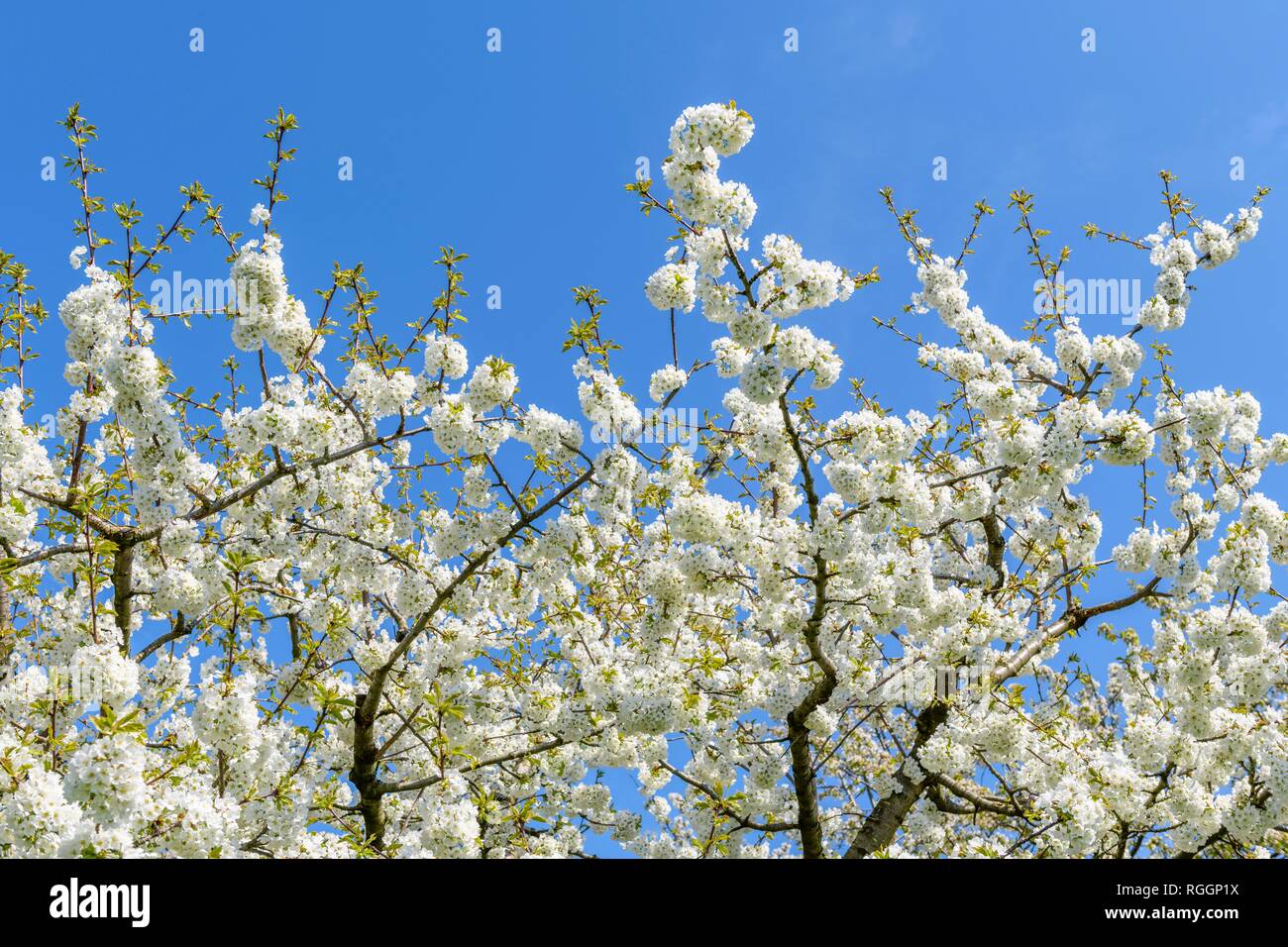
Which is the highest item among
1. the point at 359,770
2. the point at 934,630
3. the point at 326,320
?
the point at 326,320

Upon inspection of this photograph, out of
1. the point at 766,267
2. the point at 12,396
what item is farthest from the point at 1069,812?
the point at 12,396

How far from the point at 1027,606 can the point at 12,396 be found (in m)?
9.60

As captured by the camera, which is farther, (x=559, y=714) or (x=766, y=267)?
(x=559, y=714)

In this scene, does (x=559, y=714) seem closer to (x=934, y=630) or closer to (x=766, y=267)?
(x=934, y=630)

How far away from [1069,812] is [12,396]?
8697mm

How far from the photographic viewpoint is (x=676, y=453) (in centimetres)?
767

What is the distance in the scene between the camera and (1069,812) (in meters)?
7.08

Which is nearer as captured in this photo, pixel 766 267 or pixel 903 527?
pixel 766 267

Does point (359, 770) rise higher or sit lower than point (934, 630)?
lower

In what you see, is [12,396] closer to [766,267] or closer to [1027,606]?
[766,267]
